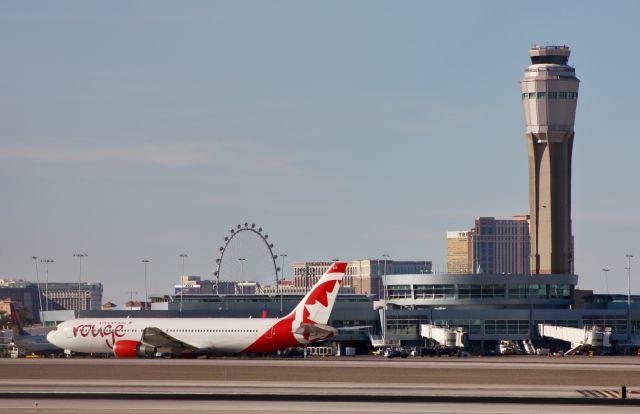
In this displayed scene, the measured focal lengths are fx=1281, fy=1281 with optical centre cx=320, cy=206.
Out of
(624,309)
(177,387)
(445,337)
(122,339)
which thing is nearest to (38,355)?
(122,339)

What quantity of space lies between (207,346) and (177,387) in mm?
42591

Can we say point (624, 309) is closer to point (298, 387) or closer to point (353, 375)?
point (353, 375)

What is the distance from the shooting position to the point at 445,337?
16950 centimetres

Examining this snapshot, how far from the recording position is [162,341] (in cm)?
12269

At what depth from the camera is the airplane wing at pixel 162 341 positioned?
122 metres

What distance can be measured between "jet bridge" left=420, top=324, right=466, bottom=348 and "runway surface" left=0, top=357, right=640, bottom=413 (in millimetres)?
49879

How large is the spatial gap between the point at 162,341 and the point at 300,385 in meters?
41.6

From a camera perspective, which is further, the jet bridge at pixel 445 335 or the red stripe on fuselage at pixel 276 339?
the jet bridge at pixel 445 335

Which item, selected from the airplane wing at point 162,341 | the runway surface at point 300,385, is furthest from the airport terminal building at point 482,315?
the runway surface at point 300,385

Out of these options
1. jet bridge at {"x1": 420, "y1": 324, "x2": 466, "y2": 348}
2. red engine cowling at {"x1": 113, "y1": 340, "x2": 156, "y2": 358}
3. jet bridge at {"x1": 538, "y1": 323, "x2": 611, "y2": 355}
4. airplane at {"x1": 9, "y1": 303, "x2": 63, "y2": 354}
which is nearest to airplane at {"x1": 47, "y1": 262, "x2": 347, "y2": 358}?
red engine cowling at {"x1": 113, "y1": 340, "x2": 156, "y2": 358}

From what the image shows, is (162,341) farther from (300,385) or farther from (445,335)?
(445,335)

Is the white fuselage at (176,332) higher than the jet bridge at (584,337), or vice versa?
the white fuselage at (176,332)

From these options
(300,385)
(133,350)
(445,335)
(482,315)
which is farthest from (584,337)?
(300,385)

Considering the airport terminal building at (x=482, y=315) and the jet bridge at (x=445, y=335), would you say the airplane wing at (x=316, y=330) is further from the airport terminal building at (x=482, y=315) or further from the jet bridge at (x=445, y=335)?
the airport terminal building at (x=482, y=315)
